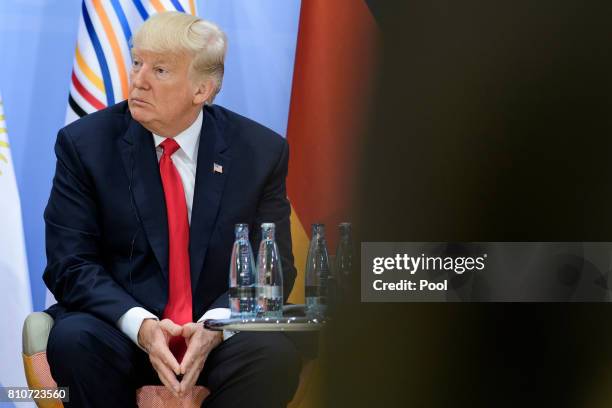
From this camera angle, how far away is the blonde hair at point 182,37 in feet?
9.62

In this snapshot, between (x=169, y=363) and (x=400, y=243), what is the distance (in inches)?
28.0

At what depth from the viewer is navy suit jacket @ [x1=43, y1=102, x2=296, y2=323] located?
2854mm

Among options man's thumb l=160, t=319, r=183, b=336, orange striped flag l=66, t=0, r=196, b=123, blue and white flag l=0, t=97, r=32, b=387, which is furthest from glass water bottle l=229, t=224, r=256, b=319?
blue and white flag l=0, t=97, r=32, b=387

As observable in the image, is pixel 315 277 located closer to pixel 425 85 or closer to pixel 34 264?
pixel 425 85

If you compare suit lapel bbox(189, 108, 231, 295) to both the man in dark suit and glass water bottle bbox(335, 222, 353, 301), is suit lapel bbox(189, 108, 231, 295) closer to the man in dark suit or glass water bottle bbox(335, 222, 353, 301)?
the man in dark suit

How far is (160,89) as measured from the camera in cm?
298

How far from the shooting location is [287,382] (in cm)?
268

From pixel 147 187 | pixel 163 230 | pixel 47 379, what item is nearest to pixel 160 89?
pixel 147 187

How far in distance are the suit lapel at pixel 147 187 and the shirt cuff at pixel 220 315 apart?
0.19 metres

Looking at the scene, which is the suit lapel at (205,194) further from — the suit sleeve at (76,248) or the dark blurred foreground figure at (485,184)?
the dark blurred foreground figure at (485,184)

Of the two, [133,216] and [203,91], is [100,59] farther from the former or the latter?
[133,216]

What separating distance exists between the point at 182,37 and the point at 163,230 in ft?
1.91

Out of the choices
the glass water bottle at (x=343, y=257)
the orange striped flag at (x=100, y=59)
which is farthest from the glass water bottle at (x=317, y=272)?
the orange striped flag at (x=100, y=59)

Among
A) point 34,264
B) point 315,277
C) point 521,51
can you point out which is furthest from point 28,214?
point 521,51
